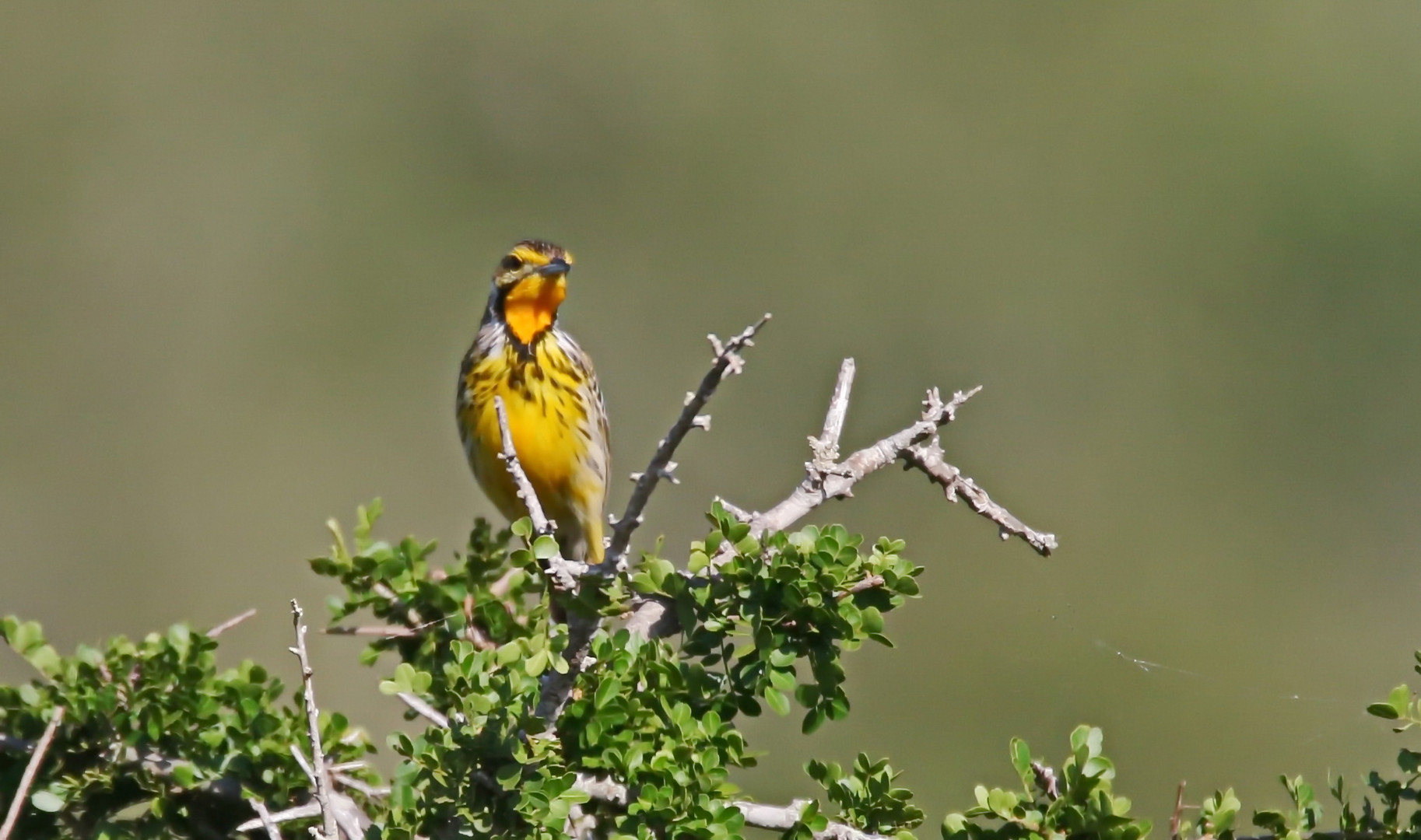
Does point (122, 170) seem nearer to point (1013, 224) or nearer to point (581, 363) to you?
point (1013, 224)

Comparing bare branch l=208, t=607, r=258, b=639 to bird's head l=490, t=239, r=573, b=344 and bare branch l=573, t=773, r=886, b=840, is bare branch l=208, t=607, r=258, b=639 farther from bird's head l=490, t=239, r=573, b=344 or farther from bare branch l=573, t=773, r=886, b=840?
bird's head l=490, t=239, r=573, b=344

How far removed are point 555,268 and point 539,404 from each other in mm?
417

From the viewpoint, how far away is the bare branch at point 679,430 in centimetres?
206

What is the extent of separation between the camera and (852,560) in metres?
2.36

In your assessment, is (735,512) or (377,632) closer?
(735,512)

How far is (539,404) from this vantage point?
15.4 ft

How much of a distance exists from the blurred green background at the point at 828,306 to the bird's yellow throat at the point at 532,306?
2.73 m

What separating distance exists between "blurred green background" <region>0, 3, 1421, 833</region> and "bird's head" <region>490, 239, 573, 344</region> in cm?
271

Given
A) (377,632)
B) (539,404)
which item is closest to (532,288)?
(539,404)

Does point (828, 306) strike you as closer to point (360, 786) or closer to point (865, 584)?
point (360, 786)

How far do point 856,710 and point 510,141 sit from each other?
Result: 522cm

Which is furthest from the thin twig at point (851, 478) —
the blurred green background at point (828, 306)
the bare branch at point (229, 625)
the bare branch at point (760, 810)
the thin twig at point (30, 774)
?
the blurred green background at point (828, 306)

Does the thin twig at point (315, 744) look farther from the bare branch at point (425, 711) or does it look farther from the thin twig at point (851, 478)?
the thin twig at point (851, 478)

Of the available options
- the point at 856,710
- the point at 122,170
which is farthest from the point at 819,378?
the point at 122,170
